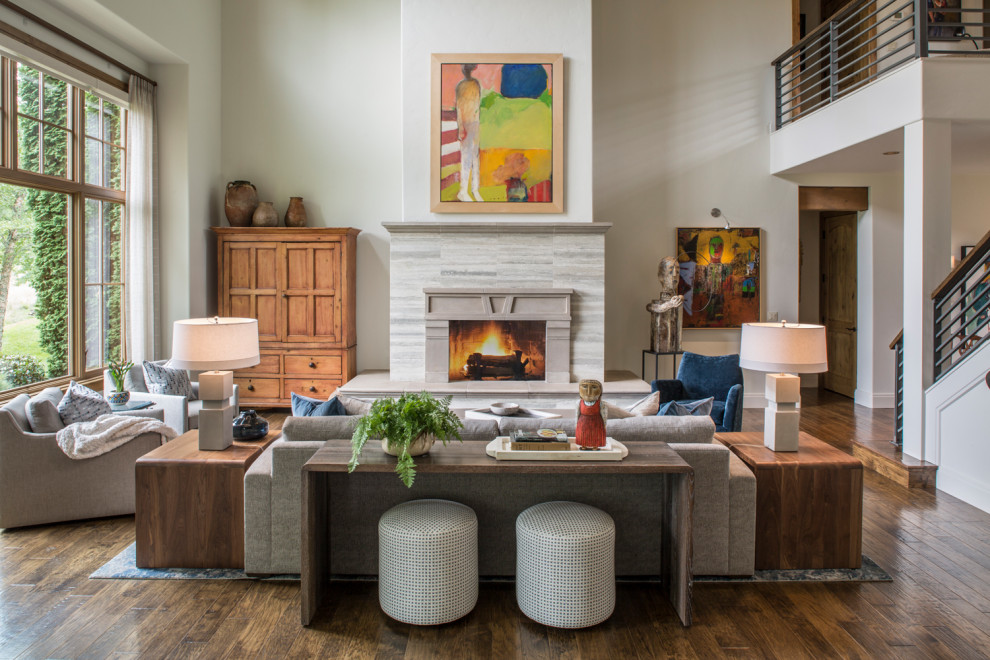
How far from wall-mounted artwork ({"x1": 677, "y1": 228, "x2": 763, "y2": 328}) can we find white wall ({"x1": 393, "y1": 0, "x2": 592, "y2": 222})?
1.61 meters

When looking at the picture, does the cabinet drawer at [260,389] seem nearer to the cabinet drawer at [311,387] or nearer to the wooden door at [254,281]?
the cabinet drawer at [311,387]

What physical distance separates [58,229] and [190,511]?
3.37 metres

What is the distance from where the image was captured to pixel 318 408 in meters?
3.53

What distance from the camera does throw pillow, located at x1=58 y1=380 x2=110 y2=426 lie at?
4031mm

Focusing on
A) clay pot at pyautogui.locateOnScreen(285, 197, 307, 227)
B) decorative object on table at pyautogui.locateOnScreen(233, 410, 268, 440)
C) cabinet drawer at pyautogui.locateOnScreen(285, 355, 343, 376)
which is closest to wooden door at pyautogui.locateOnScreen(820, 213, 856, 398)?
cabinet drawer at pyautogui.locateOnScreen(285, 355, 343, 376)

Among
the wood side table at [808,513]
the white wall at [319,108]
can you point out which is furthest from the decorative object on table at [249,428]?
the white wall at [319,108]

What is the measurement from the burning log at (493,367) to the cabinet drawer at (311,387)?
143cm

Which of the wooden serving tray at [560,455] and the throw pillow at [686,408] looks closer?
the wooden serving tray at [560,455]

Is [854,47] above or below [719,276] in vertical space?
above

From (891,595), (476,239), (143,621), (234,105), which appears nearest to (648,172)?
(476,239)

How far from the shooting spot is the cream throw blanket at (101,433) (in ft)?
12.4

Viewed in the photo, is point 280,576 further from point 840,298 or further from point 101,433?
point 840,298

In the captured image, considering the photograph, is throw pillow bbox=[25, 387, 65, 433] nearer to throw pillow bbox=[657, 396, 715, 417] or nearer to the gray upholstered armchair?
the gray upholstered armchair

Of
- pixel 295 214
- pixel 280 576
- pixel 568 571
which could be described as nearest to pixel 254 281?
pixel 295 214
